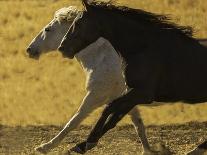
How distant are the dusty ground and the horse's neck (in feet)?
3.41

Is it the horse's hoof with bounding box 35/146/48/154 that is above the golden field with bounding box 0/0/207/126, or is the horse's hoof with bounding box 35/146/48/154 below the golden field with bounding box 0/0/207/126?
above

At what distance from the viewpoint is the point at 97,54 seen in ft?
25.7

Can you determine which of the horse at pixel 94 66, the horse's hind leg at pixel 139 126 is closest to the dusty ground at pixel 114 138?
the horse's hind leg at pixel 139 126

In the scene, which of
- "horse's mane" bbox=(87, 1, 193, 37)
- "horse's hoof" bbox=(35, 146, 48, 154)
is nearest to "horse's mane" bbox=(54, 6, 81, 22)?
"horse's mane" bbox=(87, 1, 193, 37)

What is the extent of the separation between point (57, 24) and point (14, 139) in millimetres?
2042

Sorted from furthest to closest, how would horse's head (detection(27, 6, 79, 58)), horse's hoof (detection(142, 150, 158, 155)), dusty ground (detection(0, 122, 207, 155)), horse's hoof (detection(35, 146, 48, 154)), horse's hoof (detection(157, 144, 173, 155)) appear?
dusty ground (detection(0, 122, 207, 155))
horse's hoof (detection(142, 150, 158, 155))
horse's hoof (detection(157, 144, 173, 155))
horse's head (detection(27, 6, 79, 58))
horse's hoof (detection(35, 146, 48, 154))

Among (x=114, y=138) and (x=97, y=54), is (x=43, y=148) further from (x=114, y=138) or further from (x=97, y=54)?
(x=114, y=138)

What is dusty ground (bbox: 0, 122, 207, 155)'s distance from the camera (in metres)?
8.56

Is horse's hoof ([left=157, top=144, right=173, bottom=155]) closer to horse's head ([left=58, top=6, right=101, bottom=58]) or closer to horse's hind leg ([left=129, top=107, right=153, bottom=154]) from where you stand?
horse's hind leg ([left=129, top=107, right=153, bottom=154])

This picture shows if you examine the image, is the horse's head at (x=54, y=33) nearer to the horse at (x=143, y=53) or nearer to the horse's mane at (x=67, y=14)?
the horse's mane at (x=67, y=14)

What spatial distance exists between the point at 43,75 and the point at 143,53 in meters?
9.13

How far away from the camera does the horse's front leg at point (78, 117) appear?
23.9ft

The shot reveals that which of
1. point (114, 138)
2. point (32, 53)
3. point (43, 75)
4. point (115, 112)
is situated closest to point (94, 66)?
point (32, 53)

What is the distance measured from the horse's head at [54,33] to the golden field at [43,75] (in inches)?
46.1
